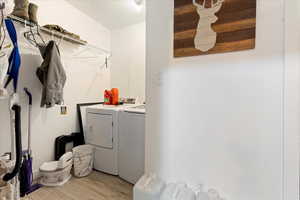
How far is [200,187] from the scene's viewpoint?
1.19m

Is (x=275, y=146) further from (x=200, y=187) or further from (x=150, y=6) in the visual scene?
(x=150, y=6)

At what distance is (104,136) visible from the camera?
217 centimetres

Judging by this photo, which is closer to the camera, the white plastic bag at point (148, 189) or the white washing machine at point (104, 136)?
the white plastic bag at point (148, 189)

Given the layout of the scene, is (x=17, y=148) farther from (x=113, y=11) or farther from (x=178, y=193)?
(x=113, y=11)

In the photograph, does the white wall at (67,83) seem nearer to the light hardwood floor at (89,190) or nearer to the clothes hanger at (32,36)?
the clothes hanger at (32,36)

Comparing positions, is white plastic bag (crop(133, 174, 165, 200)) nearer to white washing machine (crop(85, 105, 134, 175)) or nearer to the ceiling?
white washing machine (crop(85, 105, 134, 175))

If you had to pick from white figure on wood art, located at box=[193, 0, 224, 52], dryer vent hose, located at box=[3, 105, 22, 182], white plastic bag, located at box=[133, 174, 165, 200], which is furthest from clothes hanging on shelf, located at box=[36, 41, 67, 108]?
white figure on wood art, located at box=[193, 0, 224, 52]

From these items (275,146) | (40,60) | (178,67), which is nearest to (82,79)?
(40,60)

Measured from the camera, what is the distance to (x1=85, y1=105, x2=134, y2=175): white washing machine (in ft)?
6.85

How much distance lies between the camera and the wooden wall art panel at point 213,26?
99 cm

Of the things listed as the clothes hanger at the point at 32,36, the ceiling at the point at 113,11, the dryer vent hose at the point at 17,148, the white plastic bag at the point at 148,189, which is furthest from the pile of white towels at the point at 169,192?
the ceiling at the point at 113,11

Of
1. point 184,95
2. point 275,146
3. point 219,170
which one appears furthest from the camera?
point 184,95

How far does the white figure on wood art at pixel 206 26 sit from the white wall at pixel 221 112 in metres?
0.10

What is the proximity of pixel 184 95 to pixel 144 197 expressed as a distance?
902 mm
